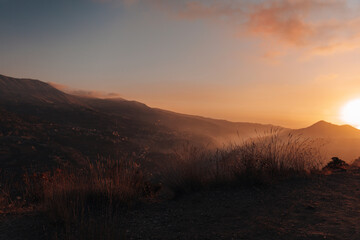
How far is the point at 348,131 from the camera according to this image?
121 ft

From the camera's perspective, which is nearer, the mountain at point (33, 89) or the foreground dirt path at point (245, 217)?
the foreground dirt path at point (245, 217)

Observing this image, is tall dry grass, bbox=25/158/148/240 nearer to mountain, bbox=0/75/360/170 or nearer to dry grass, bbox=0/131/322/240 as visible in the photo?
dry grass, bbox=0/131/322/240

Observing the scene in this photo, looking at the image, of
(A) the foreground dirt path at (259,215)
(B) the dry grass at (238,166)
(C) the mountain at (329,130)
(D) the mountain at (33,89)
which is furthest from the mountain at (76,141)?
(D) the mountain at (33,89)

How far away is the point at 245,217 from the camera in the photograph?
151 inches

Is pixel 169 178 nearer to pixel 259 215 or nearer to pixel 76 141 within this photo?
pixel 259 215

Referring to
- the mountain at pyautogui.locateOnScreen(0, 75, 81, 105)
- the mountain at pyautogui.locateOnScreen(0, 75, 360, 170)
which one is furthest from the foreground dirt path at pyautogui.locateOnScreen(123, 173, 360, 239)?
the mountain at pyautogui.locateOnScreen(0, 75, 81, 105)

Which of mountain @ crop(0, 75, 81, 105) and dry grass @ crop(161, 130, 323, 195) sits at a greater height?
mountain @ crop(0, 75, 81, 105)

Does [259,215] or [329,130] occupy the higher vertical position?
[329,130]

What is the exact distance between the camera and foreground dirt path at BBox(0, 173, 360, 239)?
3.30 m

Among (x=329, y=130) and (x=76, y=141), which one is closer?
(x=76, y=141)

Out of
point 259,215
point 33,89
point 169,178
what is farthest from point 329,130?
point 33,89

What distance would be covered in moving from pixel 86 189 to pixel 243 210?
9.43 ft

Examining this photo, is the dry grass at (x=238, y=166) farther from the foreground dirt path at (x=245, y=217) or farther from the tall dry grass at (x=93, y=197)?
the tall dry grass at (x=93, y=197)

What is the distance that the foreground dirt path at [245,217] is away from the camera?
10.8 ft
